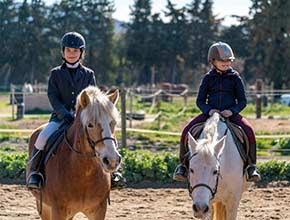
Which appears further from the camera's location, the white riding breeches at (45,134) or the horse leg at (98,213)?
the white riding breeches at (45,134)

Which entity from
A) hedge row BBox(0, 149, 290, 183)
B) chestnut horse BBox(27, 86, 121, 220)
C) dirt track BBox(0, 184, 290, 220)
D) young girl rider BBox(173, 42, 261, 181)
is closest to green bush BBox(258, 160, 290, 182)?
hedge row BBox(0, 149, 290, 183)

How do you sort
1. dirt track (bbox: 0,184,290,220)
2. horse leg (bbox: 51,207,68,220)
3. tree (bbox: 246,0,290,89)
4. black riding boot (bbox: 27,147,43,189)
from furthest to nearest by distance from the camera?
tree (bbox: 246,0,290,89), dirt track (bbox: 0,184,290,220), black riding boot (bbox: 27,147,43,189), horse leg (bbox: 51,207,68,220)

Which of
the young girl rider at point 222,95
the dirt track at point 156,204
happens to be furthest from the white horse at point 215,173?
the dirt track at point 156,204

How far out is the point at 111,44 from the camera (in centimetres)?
5788

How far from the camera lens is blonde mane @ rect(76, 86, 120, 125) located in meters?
5.37

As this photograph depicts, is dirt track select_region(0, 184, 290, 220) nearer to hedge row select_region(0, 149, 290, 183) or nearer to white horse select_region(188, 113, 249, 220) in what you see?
hedge row select_region(0, 149, 290, 183)

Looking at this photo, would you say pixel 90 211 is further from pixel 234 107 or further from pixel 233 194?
pixel 234 107

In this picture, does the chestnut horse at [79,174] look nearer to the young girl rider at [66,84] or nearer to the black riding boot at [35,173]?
the black riding boot at [35,173]

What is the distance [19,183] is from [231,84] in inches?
213

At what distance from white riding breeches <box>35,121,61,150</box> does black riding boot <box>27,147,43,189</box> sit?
0.22 feet

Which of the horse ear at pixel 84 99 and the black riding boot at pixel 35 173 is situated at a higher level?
the horse ear at pixel 84 99

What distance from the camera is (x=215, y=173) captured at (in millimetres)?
5230

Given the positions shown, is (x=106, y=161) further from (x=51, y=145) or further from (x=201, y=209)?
(x=51, y=145)

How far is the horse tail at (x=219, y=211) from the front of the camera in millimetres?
6348
